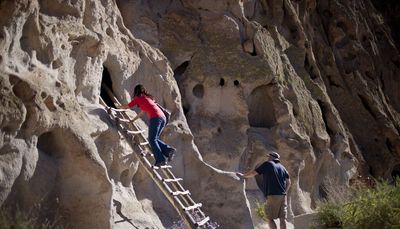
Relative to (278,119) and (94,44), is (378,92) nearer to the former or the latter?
(278,119)

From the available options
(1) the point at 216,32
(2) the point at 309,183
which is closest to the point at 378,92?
(2) the point at 309,183

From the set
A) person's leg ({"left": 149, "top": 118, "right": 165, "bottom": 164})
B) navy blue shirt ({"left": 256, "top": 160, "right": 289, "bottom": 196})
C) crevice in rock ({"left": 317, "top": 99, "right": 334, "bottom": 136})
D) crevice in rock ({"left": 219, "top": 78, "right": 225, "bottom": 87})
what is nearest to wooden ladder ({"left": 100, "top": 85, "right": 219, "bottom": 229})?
person's leg ({"left": 149, "top": 118, "right": 165, "bottom": 164})

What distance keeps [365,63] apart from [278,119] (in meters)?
7.28

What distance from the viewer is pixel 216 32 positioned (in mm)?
13516

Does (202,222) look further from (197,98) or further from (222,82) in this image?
(222,82)

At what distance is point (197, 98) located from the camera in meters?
12.9

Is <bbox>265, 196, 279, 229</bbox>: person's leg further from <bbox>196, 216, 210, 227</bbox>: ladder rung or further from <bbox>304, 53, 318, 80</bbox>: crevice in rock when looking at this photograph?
<bbox>304, 53, 318, 80</bbox>: crevice in rock

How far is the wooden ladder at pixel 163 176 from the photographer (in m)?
8.27

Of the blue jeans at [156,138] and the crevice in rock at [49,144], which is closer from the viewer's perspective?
the crevice in rock at [49,144]

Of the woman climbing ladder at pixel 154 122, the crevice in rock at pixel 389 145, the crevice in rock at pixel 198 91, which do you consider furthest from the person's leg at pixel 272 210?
the crevice in rock at pixel 389 145

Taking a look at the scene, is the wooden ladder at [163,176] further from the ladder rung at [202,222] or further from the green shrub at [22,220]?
the green shrub at [22,220]

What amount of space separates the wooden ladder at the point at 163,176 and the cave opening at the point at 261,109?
4.93 metres

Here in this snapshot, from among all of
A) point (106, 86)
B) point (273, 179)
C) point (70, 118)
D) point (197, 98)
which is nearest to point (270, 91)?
point (197, 98)

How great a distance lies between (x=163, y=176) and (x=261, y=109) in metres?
5.33
